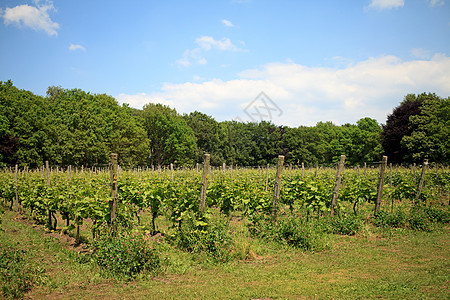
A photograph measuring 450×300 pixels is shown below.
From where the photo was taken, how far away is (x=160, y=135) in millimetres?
51938

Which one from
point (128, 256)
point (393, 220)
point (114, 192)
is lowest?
point (128, 256)

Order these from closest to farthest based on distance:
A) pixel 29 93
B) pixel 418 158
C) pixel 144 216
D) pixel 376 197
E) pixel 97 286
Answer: pixel 97 286, pixel 376 197, pixel 144 216, pixel 418 158, pixel 29 93

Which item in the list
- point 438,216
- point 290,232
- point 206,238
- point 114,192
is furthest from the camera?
point 438,216

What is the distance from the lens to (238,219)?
1143 centimetres

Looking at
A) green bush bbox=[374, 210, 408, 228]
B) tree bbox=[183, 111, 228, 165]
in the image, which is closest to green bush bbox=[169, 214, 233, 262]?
green bush bbox=[374, 210, 408, 228]

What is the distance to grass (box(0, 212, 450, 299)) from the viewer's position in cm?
473

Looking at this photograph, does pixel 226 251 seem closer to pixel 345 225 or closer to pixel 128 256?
pixel 128 256

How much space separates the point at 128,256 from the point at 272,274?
2.67 m

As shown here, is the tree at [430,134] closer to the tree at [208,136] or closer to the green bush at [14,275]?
the tree at [208,136]

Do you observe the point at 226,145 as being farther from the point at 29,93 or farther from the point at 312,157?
the point at 29,93

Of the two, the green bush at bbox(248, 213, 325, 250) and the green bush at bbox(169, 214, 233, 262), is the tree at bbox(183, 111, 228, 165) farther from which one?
the green bush at bbox(169, 214, 233, 262)

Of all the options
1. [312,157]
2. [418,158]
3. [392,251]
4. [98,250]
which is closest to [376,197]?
[392,251]

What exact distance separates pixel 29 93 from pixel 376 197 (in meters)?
44.2

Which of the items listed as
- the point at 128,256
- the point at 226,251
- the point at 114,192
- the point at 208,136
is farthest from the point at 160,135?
the point at 128,256
